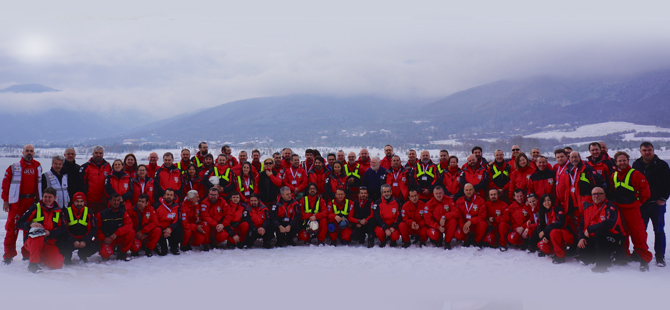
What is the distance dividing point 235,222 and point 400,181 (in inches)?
121

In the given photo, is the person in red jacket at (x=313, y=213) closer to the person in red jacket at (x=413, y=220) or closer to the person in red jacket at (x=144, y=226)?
the person in red jacket at (x=413, y=220)

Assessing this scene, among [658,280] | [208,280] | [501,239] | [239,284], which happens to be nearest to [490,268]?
[501,239]

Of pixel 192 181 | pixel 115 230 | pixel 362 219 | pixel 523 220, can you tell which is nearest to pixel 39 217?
pixel 115 230

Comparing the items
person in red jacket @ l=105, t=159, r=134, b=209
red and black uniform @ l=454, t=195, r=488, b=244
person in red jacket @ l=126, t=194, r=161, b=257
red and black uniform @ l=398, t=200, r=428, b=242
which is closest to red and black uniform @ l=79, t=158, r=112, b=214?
person in red jacket @ l=105, t=159, r=134, b=209

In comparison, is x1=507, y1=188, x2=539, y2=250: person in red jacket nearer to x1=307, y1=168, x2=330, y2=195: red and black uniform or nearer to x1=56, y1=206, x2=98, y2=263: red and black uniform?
x1=307, y1=168, x2=330, y2=195: red and black uniform

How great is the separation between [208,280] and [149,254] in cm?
172

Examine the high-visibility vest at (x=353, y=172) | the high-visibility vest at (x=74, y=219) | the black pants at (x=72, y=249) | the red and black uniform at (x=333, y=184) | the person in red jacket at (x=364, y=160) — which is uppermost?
the person in red jacket at (x=364, y=160)

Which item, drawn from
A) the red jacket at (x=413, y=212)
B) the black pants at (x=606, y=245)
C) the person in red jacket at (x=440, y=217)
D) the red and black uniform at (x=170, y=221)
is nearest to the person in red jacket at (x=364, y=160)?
the red jacket at (x=413, y=212)

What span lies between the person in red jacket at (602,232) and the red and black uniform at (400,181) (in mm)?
2795

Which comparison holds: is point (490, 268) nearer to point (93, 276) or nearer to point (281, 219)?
point (281, 219)

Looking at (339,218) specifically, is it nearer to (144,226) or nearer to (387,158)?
(387,158)

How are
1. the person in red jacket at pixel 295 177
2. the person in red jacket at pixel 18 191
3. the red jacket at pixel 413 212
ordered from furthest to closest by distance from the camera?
the person in red jacket at pixel 295 177 → the red jacket at pixel 413 212 → the person in red jacket at pixel 18 191

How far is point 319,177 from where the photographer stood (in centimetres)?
757

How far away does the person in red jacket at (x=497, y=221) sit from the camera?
637 cm
